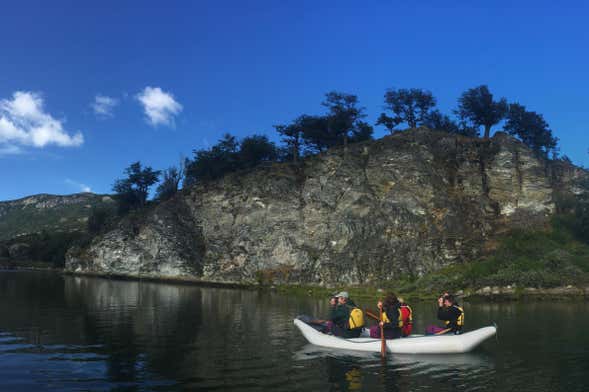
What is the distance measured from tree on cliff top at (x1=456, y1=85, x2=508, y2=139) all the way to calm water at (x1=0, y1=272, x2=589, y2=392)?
6081 cm

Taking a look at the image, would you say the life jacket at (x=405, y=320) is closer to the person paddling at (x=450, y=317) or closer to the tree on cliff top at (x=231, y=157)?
the person paddling at (x=450, y=317)

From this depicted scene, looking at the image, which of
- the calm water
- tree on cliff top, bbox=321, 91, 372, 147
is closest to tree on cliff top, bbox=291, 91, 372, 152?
tree on cliff top, bbox=321, 91, 372, 147

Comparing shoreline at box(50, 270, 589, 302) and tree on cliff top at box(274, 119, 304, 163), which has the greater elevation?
tree on cliff top at box(274, 119, 304, 163)

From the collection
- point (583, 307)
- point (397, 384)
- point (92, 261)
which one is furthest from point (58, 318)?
point (92, 261)

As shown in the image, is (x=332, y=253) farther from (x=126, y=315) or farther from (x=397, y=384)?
(x=397, y=384)

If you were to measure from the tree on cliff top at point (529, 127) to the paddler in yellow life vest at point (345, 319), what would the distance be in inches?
3192

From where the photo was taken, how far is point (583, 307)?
1622 inches

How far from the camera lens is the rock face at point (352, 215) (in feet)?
220

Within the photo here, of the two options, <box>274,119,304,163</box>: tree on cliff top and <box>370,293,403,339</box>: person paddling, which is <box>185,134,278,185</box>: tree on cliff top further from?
<box>370,293,403,339</box>: person paddling

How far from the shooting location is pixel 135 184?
115 meters

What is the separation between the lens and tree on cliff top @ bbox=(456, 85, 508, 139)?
88438mm

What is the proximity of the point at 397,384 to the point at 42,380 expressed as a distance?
12.1m

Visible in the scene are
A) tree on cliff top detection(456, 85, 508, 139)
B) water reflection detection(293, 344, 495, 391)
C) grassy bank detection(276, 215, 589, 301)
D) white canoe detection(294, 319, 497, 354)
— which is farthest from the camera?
tree on cliff top detection(456, 85, 508, 139)

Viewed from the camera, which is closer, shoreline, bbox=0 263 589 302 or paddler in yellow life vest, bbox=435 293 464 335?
paddler in yellow life vest, bbox=435 293 464 335
